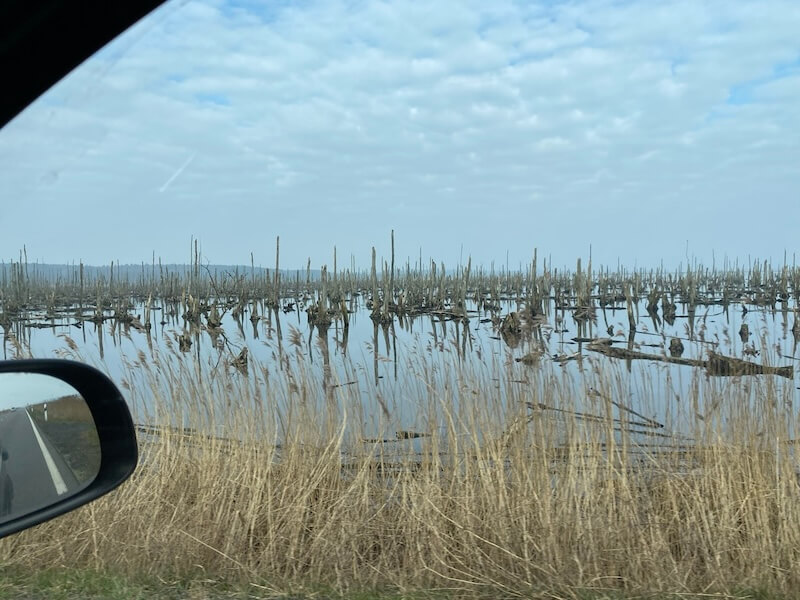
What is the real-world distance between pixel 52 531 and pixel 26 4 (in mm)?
3719

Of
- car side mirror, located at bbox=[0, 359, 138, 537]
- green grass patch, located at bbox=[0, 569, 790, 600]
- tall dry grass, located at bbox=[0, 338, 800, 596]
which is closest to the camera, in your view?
car side mirror, located at bbox=[0, 359, 138, 537]

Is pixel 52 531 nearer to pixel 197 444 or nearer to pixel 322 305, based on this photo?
pixel 197 444

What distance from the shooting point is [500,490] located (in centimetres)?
374

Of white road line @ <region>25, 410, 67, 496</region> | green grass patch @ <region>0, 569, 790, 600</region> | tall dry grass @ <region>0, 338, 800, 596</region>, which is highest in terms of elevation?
white road line @ <region>25, 410, 67, 496</region>

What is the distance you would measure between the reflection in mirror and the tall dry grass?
6.63 ft

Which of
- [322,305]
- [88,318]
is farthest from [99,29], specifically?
[88,318]

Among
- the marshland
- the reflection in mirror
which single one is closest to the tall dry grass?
the marshland

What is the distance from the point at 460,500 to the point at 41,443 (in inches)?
104

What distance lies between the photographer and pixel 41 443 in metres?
1.53

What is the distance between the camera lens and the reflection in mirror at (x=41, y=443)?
1318mm

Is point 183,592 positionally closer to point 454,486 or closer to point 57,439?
point 454,486

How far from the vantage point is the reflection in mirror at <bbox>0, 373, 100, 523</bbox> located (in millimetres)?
1318

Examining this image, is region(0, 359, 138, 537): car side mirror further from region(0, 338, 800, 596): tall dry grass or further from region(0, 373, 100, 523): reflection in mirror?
region(0, 338, 800, 596): tall dry grass

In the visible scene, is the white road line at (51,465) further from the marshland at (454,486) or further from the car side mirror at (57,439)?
the marshland at (454,486)
